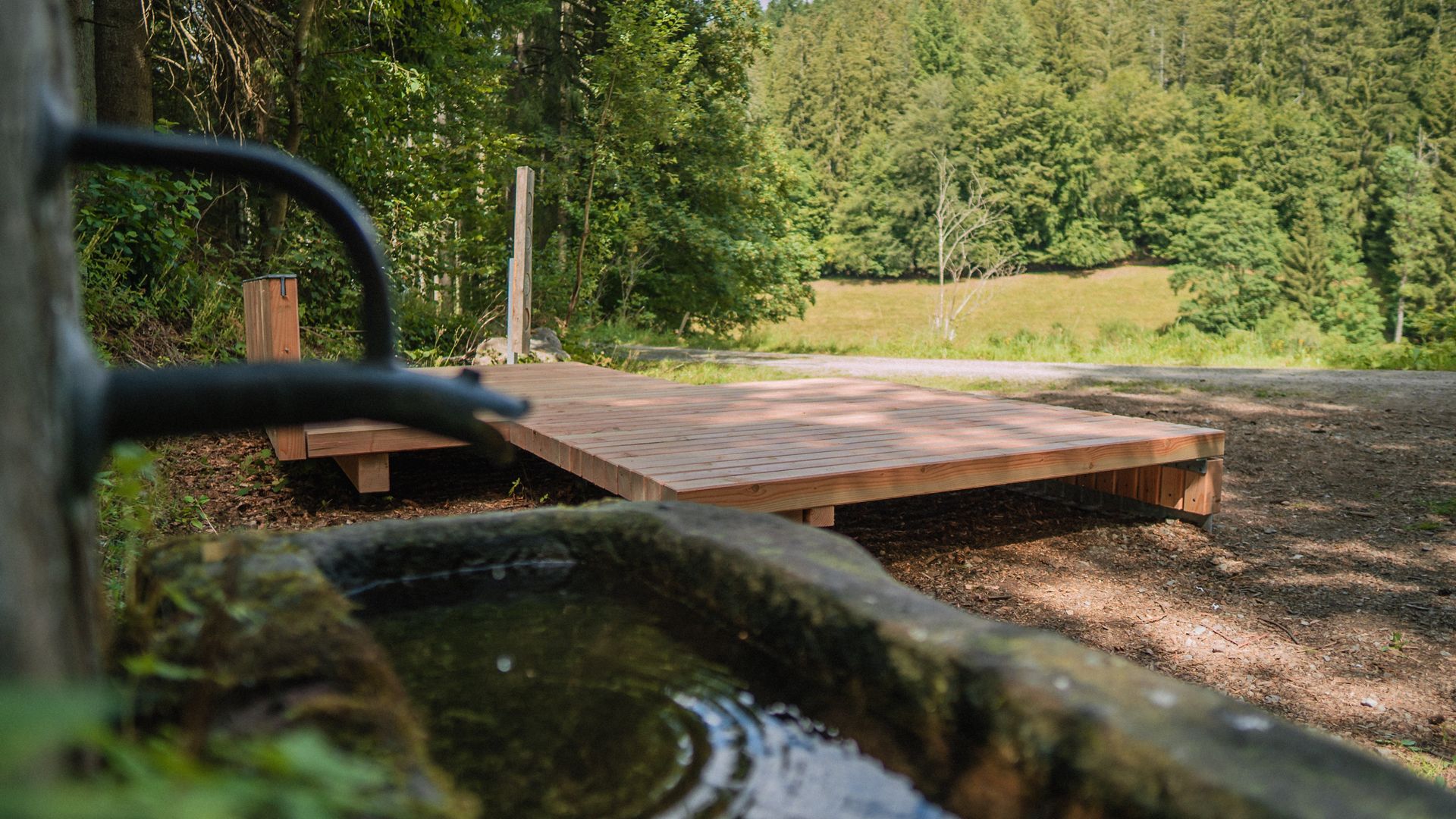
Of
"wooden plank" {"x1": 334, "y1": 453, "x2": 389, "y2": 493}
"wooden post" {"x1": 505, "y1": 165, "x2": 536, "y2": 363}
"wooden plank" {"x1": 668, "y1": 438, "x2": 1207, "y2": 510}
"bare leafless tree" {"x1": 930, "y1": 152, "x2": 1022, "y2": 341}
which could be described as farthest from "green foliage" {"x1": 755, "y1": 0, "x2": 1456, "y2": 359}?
"wooden plank" {"x1": 334, "y1": 453, "x2": 389, "y2": 493}

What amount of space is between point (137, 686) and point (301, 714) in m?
0.21

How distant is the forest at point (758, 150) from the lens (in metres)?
7.32

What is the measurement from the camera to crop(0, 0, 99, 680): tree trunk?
1.65 ft

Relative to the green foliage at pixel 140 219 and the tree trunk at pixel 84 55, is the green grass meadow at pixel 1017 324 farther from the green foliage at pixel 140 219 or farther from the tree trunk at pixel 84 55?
the tree trunk at pixel 84 55

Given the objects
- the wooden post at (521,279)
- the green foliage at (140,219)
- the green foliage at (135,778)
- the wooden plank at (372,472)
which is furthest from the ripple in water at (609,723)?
the wooden post at (521,279)

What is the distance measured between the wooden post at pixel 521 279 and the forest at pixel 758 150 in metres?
0.62

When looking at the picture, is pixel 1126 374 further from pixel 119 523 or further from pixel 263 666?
pixel 263 666

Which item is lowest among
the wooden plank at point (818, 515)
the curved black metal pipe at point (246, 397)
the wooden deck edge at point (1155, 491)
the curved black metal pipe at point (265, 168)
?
the wooden deck edge at point (1155, 491)

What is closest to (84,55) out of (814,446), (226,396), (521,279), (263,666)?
(521,279)

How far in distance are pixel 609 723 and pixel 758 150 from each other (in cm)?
1757

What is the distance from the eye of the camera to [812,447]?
379cm

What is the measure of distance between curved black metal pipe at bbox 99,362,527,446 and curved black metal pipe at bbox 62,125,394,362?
0.15m

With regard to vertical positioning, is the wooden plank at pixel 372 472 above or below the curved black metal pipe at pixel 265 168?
below

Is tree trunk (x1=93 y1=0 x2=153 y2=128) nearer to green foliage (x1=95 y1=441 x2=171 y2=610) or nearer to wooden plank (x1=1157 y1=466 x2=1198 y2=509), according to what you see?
green foliage (x1=95 y1=441 x2=171 y2=610)
